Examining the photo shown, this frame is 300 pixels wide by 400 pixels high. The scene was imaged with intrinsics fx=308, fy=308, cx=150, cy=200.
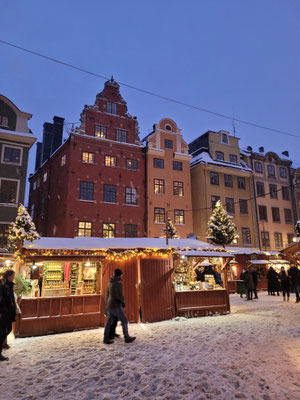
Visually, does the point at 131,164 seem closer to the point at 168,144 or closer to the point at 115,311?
the point at 168,144

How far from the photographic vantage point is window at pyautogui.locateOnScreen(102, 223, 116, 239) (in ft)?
85.7

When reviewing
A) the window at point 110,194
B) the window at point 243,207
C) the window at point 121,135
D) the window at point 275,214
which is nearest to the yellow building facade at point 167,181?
the window at point 121,135

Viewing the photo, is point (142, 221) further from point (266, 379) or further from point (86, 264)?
point (266, 379)

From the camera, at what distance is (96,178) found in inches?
1056

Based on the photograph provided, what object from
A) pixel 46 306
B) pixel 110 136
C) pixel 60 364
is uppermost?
pixel 110 136

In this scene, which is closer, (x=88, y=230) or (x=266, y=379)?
(x=266, y=379)

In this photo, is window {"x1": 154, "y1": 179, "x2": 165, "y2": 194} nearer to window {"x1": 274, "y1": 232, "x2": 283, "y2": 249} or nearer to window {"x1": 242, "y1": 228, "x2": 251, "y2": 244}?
window {"x1": 242, "y1": 228, "x2": 251, "y2": 244}

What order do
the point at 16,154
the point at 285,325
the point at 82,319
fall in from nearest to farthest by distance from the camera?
the point at 285,325 → the point at 82,319 → the point at 16,154

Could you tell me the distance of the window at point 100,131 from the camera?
27550mm

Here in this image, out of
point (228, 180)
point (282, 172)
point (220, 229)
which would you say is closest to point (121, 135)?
point (220, 229)

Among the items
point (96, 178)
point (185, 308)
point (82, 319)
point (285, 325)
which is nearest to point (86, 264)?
point (82, 319)

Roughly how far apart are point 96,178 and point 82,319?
16.9 metres

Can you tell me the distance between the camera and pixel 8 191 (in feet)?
79.6

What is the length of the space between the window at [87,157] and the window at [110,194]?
2544mm
